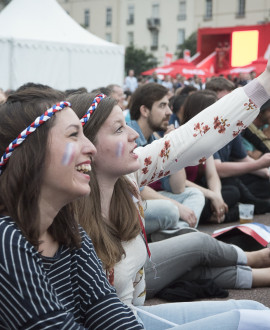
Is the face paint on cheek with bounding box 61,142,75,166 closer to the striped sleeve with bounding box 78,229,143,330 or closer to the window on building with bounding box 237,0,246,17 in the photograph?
the striped sleeve with bounding box 78,229,143,330

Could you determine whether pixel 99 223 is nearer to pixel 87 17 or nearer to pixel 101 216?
pixel 101 216

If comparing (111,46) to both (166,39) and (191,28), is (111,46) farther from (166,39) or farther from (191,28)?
(166,39)

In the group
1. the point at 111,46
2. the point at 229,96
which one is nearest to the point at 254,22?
the point at 111,46

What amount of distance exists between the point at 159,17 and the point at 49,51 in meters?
47.7

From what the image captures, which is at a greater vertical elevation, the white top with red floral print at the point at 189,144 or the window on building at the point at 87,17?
the white top with red floral print at the point at 189,144

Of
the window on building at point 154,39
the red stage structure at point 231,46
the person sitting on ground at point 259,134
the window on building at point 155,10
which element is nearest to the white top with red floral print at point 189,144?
the person sitting on ground at point 259,134

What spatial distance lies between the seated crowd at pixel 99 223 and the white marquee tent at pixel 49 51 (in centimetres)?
1084

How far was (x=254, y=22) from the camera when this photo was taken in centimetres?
5156

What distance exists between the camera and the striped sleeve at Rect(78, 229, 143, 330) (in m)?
1.75

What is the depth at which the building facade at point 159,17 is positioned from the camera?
53.3 metres

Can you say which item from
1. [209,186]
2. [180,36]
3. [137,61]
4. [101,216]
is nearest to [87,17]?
[180,36]

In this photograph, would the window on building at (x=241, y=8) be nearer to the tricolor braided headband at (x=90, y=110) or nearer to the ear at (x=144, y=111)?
the ear at (x=144, y=111)

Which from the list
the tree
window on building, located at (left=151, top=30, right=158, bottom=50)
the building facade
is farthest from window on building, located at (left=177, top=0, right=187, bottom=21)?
the tree

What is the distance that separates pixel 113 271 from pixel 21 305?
0.76m
